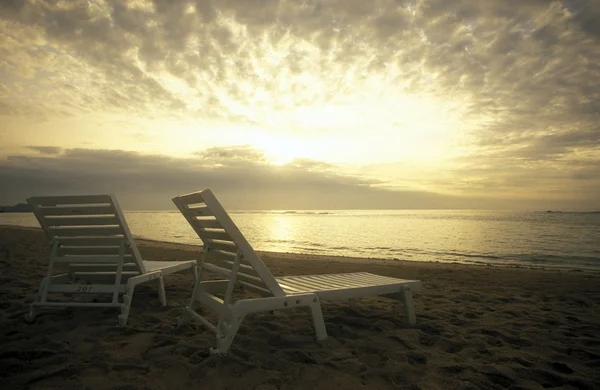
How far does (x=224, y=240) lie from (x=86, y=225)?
192 cm

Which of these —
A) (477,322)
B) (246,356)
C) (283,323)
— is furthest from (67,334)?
(477,322)

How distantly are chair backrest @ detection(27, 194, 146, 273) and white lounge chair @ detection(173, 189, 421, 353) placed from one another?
83cm

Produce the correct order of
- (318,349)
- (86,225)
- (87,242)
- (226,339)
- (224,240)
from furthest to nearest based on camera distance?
(87,242), (86,225), (224,240), (318,349), (226,339)

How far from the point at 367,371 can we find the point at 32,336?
3069 mm

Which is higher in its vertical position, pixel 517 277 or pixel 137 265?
pixel 137 265

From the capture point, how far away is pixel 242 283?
11.6ft

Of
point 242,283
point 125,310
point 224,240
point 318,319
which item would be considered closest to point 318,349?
point 318,319

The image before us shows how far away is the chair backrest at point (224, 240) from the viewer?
2.84 m

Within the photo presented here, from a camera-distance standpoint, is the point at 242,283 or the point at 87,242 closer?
the point at 242,283

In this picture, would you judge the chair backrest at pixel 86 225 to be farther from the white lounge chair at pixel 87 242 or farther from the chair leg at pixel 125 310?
the chair leg at pixel 125 310

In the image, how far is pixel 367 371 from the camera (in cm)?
271

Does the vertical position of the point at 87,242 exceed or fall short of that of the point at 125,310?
it exceeds it

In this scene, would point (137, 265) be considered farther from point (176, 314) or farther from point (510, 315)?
point (510, 315)

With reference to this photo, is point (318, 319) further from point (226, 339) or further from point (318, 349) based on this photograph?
point (226, 339)
